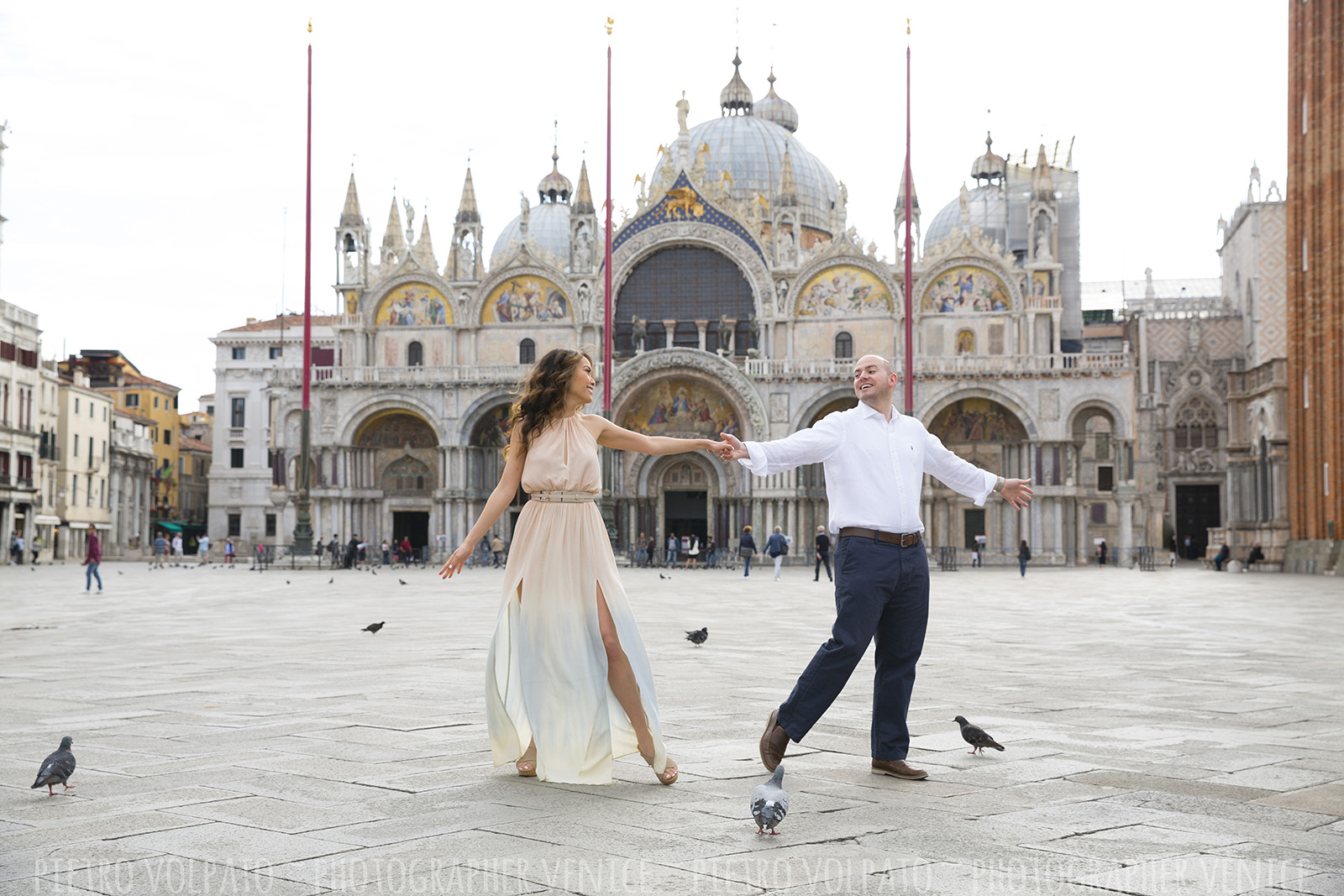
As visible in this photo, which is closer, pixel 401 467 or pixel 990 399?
pixel 990 399

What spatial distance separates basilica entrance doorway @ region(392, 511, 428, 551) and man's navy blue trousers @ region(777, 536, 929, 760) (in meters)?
44.9

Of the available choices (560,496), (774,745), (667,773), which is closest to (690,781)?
(667,773)

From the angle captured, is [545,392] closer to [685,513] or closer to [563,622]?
[563,622]

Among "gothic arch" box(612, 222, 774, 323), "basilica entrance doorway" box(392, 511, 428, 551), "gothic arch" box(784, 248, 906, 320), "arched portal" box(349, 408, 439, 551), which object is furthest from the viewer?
"basilica entrance doorway" box(392, 511, 428, 551)

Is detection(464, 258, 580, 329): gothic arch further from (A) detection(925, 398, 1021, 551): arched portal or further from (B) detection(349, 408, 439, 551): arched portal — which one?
(A) detection(925, 398, 1021, 551): arched portal

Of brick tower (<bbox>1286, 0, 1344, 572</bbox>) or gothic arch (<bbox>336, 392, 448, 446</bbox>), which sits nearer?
brick tower (<bbox>1286, 0, 1344, 572</bbox>)

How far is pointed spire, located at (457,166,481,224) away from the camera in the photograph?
2018 inches

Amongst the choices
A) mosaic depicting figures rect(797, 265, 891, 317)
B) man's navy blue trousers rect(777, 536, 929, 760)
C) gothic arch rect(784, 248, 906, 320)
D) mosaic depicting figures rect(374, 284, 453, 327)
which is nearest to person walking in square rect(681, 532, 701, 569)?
gothic arch rect(784, 248, 906, 320)

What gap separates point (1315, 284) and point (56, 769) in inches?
1380

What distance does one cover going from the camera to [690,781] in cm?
566

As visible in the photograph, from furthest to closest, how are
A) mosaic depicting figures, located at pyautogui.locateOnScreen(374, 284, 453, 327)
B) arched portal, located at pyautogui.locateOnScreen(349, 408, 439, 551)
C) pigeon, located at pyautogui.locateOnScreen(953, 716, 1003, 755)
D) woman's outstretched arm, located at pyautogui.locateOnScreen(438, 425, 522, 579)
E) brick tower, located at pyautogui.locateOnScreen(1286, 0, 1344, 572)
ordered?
mosaic depicting figures, located at pyautogui.locateOnScreen(374, 284, 453, 327), arched portal, located at pyautogui.locateOnScreen(349, 408, 439, 551), brick tower, located at pyautogui.locateOnScreen(1286, 0, 1344, 572), pigeon, located at pyautogui.locateOnScreen(953, 716, 1003, 755), woman's outstretched arm, located at pyautogui.locateOnScreen(438, 425, 522, 579)

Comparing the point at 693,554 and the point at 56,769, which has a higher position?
the point at 56,769

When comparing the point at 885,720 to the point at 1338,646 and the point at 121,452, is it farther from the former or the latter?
the point at 121,452

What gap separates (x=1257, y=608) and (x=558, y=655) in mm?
16167
